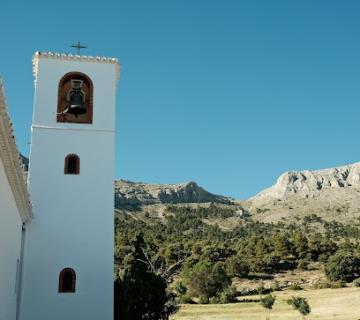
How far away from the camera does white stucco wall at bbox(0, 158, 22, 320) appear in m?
9.84

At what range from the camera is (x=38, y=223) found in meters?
14.6

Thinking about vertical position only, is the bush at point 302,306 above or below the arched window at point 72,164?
below

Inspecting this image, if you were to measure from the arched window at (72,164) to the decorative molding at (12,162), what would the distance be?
6.37ft

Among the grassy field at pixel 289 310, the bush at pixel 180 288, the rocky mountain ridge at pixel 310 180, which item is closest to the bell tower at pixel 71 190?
the grassy field at pixel 289 310

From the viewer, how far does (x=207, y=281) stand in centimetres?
4406

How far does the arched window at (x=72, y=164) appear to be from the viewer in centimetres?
1516

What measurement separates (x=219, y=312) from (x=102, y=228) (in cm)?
2074

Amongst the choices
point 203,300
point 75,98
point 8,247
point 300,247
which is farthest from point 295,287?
point 8,247

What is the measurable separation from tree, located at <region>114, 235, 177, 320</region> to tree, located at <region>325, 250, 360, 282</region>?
108 ft

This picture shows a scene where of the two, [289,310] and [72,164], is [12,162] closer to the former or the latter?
[72,164]

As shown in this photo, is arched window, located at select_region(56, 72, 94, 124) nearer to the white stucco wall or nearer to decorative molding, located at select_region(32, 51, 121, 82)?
decorative molding, located at select_region(32, 51, 121, 82)

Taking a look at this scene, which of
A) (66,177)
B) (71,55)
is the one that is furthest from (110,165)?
(71,55)

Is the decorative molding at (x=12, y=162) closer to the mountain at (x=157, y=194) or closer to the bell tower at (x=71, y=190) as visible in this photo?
the bell tower at (x=71, y=190)

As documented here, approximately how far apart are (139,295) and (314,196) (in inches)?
3848
